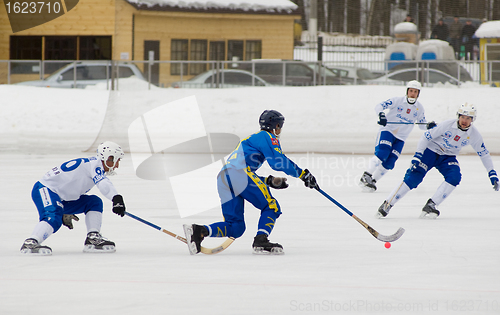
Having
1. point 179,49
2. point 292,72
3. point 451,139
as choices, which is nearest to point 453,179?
point 451,139

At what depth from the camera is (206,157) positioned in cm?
1345

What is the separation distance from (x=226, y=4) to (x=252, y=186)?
20.5m

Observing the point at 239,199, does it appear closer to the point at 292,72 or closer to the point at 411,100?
the point at 411,100

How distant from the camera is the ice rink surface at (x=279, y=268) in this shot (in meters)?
4.02

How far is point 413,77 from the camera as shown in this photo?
18391 mm

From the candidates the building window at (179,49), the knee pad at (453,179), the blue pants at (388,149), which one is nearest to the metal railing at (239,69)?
the building window at (179,49)

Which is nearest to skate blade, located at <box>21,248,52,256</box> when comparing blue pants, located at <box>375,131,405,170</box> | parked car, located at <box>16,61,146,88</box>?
blue pants, located at <box>375,131,405,170</box>

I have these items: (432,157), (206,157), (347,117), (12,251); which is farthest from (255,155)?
(347,117)

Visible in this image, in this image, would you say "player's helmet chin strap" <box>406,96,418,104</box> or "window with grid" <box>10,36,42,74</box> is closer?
"player's helmet chin strap" <box>406,96,418,104</box>

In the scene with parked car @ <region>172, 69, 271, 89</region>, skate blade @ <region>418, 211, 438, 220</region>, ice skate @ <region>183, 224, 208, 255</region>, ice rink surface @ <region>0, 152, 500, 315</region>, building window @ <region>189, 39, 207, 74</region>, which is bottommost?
ice rink surface @ <region>0, 152, 500, 315</region>

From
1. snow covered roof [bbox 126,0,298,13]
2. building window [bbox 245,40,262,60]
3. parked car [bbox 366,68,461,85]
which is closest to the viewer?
parked car [bbox 366,68,461,85]

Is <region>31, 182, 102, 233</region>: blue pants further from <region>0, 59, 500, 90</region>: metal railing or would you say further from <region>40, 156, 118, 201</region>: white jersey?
<region>0, 59, 500, 90</region>: metal railing

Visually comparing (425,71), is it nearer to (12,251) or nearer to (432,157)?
(432,157)

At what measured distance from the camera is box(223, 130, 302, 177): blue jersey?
5.28 metres
